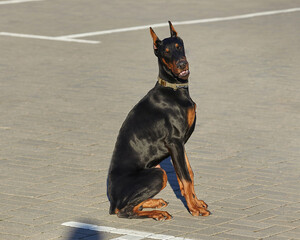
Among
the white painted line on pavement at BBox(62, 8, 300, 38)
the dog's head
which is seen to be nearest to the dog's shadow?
the dog's head

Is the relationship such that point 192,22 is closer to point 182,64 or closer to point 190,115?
point 190,115

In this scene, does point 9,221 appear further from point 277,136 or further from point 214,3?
point 214,3

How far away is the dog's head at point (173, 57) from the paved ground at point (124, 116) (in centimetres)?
133

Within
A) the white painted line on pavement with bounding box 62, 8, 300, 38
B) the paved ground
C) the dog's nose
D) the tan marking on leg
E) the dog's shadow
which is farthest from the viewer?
the white painted line on pavement with bounding box 62, 8, 300, 38

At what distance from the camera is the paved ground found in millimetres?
6918

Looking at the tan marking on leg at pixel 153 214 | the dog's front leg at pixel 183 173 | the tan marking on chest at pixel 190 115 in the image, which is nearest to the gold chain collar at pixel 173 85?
the tan marking on chest at pixel 190 115

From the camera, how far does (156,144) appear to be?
6.86 metres

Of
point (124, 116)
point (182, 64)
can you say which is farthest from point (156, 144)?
point (124, 116)

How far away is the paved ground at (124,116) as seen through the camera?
6.92m

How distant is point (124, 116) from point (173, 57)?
4164mm

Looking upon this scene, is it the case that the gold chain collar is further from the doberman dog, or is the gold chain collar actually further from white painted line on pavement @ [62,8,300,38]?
white painted line on pavement @ [62,8,300,38]

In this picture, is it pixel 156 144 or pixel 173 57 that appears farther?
pixel 156 144

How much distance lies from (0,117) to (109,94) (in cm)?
209

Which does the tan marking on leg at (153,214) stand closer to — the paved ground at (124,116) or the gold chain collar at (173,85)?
the paved ground at (124,116)
